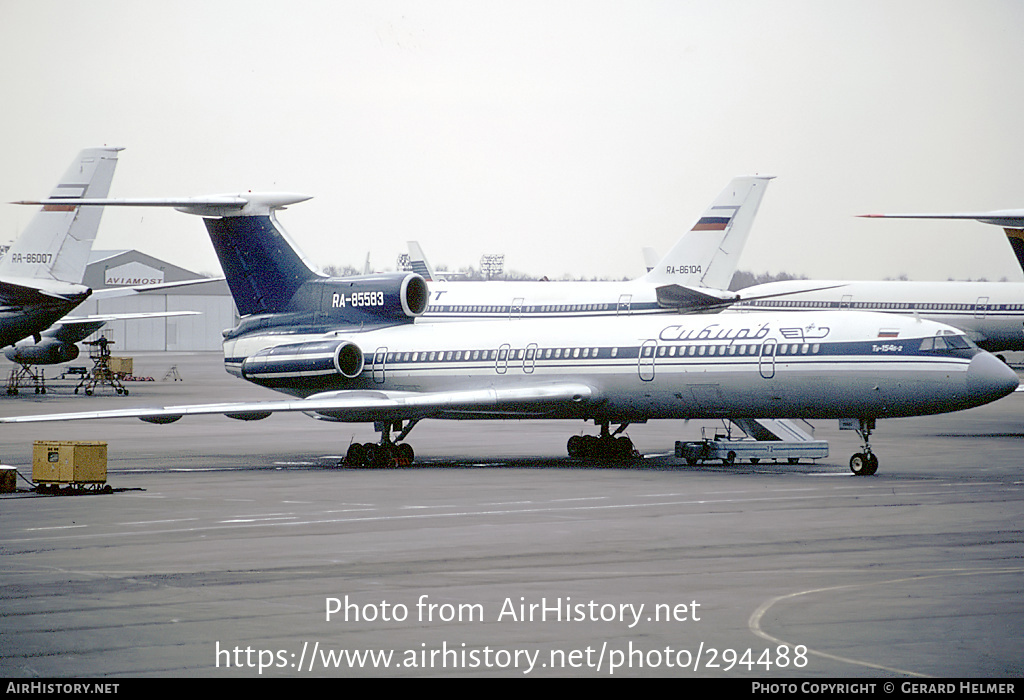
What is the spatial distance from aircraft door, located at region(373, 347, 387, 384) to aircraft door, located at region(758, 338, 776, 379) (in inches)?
378

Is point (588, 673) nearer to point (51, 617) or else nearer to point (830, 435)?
point (51, 617)

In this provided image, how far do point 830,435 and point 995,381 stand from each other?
46.6 feet

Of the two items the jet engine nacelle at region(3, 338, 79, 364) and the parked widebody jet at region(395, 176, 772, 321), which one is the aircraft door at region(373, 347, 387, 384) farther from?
the jet engine nacelle at region(3, 338, 79, 364)

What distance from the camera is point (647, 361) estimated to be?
2986 centimetres

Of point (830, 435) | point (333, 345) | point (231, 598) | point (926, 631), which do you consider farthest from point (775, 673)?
point (830, 435)

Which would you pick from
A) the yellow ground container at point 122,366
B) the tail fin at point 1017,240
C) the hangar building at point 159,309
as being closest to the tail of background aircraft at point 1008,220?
the tail fin at point 1017,240

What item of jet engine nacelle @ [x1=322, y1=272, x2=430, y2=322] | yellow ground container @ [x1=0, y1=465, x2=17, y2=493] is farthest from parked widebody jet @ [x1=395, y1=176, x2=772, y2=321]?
yellow ground container @ [x1=0, y1=465, x2=17, y2=493]

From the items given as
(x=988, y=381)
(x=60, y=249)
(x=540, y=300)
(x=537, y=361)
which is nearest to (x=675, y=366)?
(x=537, y=361)

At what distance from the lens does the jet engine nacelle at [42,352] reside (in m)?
64.6

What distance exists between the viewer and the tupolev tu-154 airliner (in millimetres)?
27484

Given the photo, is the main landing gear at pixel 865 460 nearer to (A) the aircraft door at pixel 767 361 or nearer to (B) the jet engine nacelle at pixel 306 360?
(A) the aircraft door at pixel 767 361

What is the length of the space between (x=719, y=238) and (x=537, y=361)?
2113 centimetres

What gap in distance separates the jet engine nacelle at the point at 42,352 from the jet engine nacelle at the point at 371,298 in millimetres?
34894

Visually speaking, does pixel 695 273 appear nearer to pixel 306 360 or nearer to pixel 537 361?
pixel 537 361
